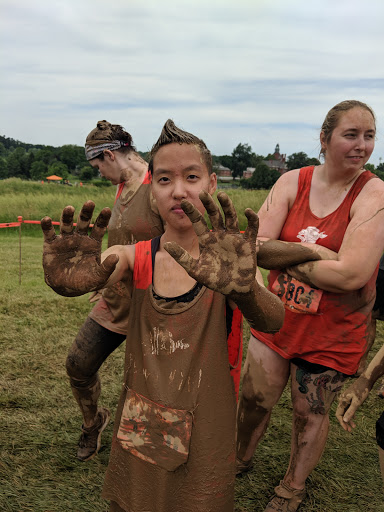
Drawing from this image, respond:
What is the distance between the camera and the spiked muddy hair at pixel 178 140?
4.88ft

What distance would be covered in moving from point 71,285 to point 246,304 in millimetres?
548

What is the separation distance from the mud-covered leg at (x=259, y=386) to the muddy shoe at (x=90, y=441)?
3.29ft

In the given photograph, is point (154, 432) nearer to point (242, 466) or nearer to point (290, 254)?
point (290, 254)

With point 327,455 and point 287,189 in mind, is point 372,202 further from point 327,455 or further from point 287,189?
point 327,455

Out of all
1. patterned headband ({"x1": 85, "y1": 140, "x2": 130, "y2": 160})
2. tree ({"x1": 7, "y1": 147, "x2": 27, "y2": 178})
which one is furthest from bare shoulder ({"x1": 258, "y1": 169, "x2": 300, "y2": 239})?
tree ({"x1": 7, "y1": 147, "x2": 27, "y2": 178})

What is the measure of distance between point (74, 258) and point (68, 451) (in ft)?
6.83

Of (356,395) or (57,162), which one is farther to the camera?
(57,162)

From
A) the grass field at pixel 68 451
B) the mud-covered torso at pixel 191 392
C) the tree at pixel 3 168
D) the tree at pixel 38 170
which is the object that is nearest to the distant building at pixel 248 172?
the tree at pixel 38 170

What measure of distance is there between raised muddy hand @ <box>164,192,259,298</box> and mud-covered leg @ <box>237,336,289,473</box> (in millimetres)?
1196

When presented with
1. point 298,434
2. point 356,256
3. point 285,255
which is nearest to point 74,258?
point 285,255

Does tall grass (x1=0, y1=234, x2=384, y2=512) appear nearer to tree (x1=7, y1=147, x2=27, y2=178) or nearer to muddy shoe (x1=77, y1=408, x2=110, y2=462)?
muddy shoe (x1=77, y1=408, x2=110, y2=462)

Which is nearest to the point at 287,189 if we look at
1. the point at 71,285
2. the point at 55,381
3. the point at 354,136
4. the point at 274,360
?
the point at 354,136

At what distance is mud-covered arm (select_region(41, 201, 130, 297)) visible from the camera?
138 centimetres

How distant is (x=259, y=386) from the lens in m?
2.37
